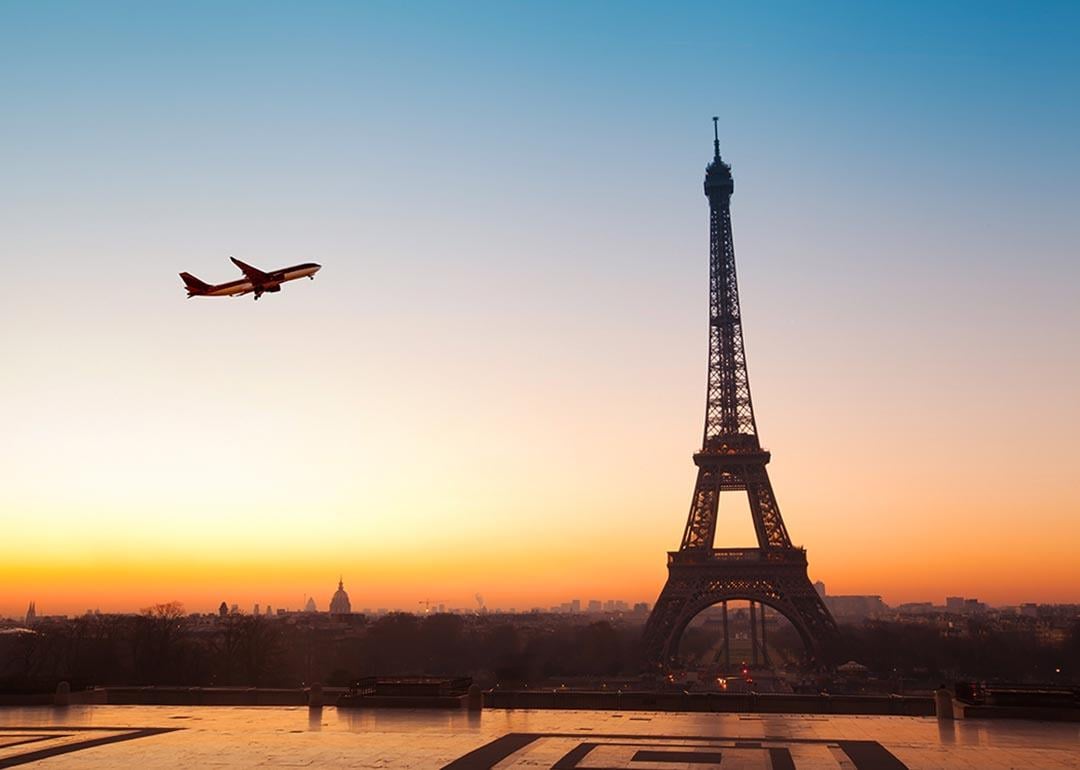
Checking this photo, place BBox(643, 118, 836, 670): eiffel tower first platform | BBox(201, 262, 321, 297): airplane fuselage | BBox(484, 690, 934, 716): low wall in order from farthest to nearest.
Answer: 1. BBox(643, 118, 836, 670): eiffel tower first platform
2. BBox(201, 262, 321, 297): airplane fuselage
3. BBox(484, 690, 934, 716): low wall

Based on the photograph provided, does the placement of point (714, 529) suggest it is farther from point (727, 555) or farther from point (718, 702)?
point (718, 702)

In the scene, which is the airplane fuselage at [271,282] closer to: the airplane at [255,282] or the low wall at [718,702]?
the airplane at [255,282]

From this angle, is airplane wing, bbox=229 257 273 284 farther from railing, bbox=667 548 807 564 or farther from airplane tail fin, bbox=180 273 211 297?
railing, bbox=667 548 807 564

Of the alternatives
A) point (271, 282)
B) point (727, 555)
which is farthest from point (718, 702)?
point (727, 555)

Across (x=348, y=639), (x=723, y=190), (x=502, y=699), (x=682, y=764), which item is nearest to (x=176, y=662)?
(x=502, y=699)

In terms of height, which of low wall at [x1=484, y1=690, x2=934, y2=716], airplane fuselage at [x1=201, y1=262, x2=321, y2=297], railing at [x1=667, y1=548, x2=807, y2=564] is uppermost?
airplane fuselage at [x1=201, y1=262, x2=321, y2=297]

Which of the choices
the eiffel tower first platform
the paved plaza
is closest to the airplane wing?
the paved plaza

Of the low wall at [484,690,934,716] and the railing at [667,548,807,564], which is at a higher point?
the railing at [667,548,807,564]
